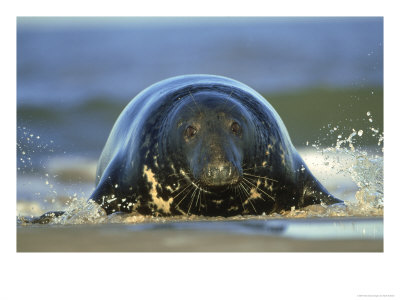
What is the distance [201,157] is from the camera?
596 cm

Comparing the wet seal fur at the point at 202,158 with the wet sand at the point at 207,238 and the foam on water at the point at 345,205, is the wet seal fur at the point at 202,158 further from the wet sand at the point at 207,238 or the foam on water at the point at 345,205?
the wet sand at the point at 207,238

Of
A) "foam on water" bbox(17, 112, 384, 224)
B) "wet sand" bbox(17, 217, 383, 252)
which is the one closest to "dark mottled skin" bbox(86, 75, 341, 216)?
"foam on water" bbox(17, 112, 384, 224)

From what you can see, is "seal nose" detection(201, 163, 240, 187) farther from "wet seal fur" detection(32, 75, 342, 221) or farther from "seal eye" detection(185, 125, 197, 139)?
"seal eye" detection(185, 125, 197, 139)

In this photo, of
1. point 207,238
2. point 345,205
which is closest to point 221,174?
point 207,238

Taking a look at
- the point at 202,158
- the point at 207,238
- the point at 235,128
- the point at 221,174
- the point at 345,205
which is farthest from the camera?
the point at 345,205

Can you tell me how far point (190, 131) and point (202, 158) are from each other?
1.70 ft

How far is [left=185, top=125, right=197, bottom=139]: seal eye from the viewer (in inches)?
250

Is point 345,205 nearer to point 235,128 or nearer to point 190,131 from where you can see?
point 235,128

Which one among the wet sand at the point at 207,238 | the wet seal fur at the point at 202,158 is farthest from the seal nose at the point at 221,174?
the wet sand at the point at 207,238

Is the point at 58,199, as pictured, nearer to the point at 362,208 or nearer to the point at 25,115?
the point at 25,115

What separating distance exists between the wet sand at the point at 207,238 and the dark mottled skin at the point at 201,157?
0.73 m

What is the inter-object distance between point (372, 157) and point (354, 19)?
4.90 feet

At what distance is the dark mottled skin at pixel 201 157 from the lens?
6398mm
